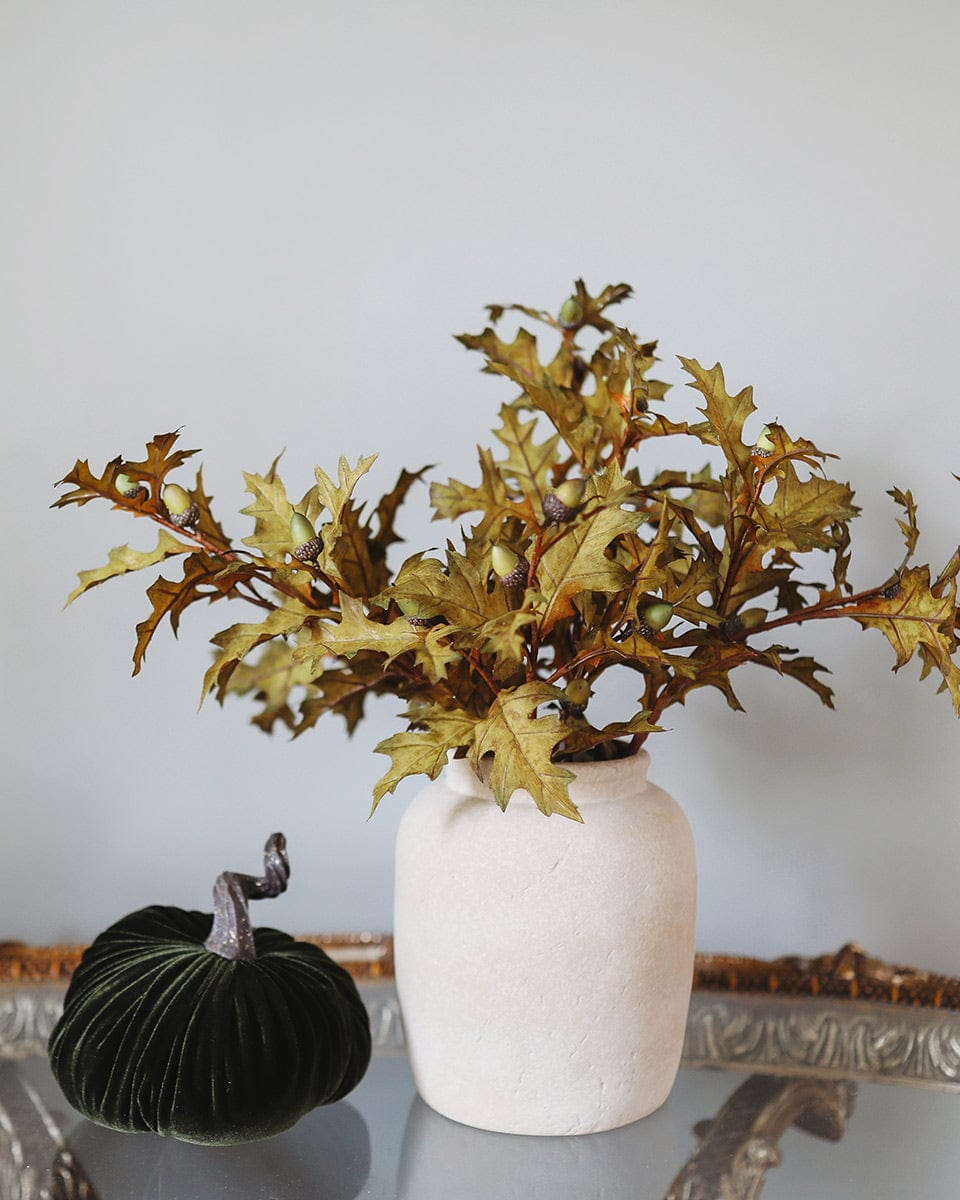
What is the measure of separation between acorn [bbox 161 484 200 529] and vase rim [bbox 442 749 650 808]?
0.23m

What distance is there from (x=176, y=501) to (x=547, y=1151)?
18.6 inches

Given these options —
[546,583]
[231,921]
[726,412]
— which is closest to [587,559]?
[546,583]

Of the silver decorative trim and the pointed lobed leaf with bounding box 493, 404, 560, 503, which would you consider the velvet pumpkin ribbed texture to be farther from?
the pointed lobed leaf with bounding box 493, 404, 560, 503

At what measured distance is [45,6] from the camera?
1.08 m

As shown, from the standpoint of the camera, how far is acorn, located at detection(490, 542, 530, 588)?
71 centimetres

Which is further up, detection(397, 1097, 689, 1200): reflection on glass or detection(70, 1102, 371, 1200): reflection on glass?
detection(397, 1097, 689, 1200): reflection on glass

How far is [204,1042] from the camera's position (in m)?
0.77

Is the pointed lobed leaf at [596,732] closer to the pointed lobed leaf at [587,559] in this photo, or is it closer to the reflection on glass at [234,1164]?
the pointed lobed leaf at [587,559]

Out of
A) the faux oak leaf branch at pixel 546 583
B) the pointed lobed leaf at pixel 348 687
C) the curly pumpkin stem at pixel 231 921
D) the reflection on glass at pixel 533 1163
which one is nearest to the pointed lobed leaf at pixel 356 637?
the faux oak leaf branch at pixel 546 583

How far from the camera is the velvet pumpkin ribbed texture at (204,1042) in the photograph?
76 centimetres

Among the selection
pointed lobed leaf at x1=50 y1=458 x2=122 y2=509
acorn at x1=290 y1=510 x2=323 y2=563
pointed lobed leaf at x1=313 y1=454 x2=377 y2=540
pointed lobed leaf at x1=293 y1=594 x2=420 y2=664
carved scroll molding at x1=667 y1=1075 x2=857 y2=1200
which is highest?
pointed lobed leaf at x1=313 y1=454 x2=377 y2=540

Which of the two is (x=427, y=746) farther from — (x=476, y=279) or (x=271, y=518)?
(x=476, y=279)

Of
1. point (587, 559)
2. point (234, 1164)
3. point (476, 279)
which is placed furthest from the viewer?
point (476, 279)

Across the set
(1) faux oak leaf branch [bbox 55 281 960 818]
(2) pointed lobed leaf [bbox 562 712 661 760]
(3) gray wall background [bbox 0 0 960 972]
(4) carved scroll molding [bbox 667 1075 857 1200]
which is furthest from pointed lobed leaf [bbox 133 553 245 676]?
(4) carved scroll molding [bbox 667 1075 857 1200]
